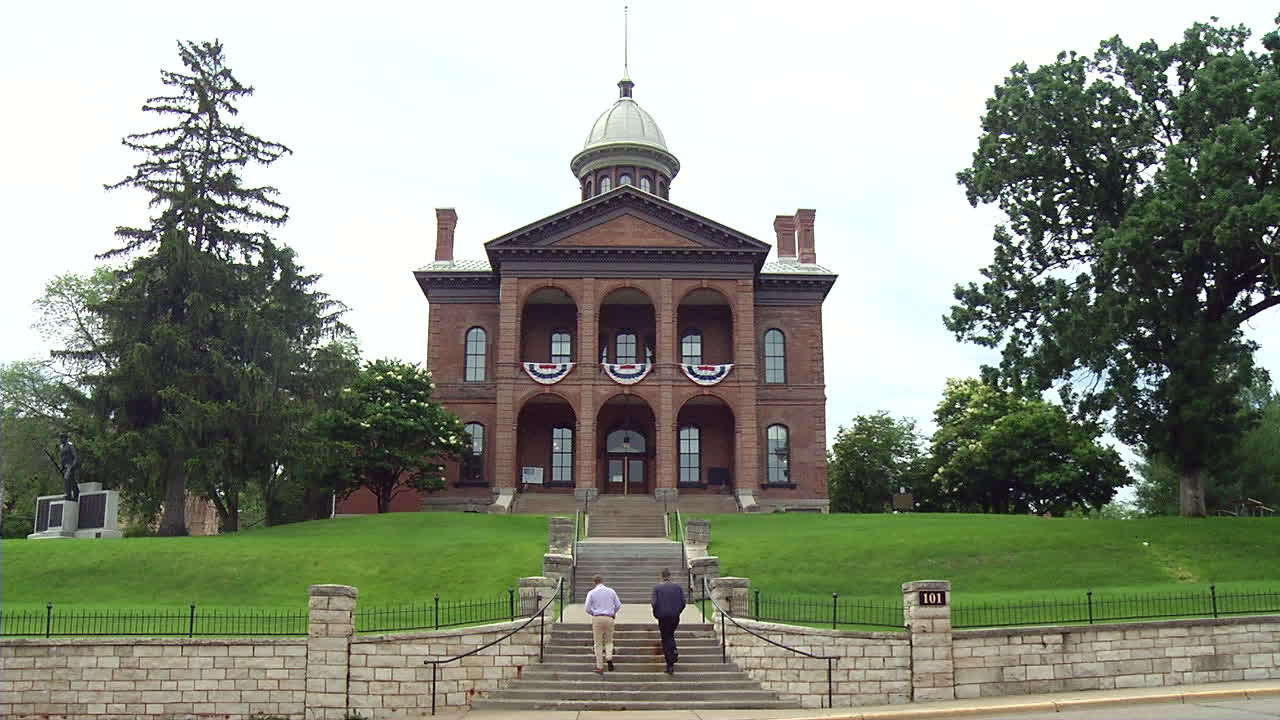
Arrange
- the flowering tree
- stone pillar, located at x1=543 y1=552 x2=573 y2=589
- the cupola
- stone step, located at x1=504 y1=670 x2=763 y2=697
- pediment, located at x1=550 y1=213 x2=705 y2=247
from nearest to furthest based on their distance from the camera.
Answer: stone step, located at x1=504 y1=670 x2=763 y2=697 → stone pillar, located at x1=543 y1=552 x2=573 y2=589 → the flowering tree → pediment, located at x1=550 y1=213 x2=705 y2=247 → the cupola

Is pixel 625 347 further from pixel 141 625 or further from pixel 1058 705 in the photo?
pixel 1058 705

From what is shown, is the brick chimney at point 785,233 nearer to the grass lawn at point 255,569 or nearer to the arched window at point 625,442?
the arched window at point 625,442

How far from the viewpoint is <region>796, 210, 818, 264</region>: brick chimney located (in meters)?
51.9

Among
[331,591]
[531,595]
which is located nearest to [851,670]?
[531,595]

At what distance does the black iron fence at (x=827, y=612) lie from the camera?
2007 centimetres

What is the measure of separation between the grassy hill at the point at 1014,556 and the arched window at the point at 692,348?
615 inches

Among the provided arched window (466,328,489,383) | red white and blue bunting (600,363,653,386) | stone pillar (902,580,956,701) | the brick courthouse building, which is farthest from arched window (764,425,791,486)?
stone pillar (902,580,956,701)

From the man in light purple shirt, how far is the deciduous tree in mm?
18208

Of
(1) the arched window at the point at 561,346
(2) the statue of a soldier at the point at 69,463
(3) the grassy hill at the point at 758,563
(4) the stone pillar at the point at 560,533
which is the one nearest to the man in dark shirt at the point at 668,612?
(3) the grassy hill at the point at 758,563

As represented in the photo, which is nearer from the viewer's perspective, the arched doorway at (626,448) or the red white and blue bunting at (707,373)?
the red white and blue bunting at (707,373)

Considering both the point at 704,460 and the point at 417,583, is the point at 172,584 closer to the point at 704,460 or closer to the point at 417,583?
the point at 417,583

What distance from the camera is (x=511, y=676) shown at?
19.0 meters

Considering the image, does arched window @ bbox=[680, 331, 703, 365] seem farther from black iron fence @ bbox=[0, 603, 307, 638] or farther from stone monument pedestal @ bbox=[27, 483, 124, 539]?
black iron fence @ bbox=[0, 603, 307, 638]

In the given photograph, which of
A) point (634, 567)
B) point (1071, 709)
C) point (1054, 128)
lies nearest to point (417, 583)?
point (634, 567)
